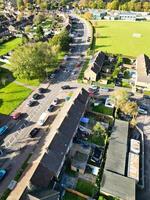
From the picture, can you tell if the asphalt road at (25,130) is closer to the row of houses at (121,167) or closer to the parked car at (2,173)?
the parked car at (2,173)

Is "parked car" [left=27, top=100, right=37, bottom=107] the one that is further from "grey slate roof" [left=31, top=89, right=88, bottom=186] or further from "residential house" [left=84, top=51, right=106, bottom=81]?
"residential house" [left=84, top=51, right=106, bottom=81]

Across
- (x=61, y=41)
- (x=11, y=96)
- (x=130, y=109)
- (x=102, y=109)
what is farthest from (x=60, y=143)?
(x=61, y=41)

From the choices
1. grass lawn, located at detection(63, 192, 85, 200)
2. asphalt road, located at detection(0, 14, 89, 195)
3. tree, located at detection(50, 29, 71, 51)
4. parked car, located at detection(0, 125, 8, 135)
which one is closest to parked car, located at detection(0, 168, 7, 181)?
asphalt road, located at detection(0, 14, 89, 195)

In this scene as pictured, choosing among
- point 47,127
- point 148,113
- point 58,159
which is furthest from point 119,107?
point 58,159

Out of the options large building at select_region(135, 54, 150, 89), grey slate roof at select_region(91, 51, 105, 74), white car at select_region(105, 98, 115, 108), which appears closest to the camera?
white car at select_region(105, 98, 115, 108)

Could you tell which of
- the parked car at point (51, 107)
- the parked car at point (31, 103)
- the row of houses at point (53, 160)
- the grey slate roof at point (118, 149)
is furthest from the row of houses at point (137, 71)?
the grey slate roof at point (118, 149)
